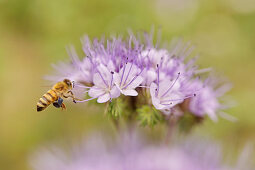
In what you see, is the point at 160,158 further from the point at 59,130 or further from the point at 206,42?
the point at 206,42

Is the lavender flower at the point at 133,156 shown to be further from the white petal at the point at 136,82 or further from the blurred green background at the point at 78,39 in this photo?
the white petal at the point at 136,82

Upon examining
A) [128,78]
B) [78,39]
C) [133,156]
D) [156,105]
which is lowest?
[133,156]

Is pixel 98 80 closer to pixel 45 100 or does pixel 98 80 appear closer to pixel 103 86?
pixel 103 86

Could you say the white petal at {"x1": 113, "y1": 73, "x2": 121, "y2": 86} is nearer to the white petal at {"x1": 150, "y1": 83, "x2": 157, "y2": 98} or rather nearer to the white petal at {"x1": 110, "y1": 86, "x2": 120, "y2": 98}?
the white petal at {"x1": 110, "y1": 86, "x2": 120, "y2": 98}

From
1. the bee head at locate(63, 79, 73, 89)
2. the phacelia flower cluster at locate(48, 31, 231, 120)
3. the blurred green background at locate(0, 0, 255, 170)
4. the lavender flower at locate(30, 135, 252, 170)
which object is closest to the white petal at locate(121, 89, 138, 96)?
the phacelia flower cluster at locate(48, 31, 231, 120)

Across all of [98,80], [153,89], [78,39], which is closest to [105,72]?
[98,80]

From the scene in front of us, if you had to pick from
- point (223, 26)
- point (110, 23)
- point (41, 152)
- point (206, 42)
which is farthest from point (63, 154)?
point (223, 26)
